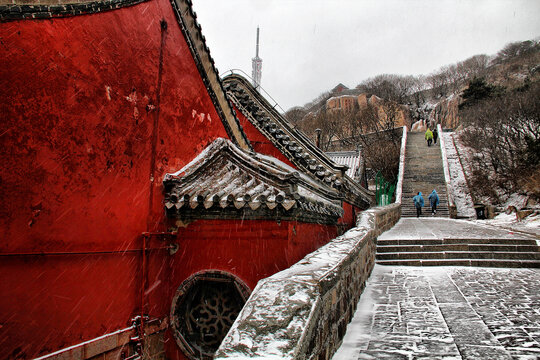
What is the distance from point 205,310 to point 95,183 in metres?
2.61

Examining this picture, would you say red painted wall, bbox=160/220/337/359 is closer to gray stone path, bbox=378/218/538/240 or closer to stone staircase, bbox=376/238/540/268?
stone staircase, bbox=376/238/540/268

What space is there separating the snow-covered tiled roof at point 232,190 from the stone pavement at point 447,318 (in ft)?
5.94

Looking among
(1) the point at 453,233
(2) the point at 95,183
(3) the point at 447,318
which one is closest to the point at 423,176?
(1) the point at 453,233

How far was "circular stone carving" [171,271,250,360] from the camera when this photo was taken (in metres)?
5.10

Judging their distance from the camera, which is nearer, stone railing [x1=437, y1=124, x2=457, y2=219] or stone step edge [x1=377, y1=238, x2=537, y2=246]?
stone step edge [x1=377, y1=238, x2=537, y2=246]

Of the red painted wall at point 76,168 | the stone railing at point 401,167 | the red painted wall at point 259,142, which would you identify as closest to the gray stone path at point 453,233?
the red painted wall at point 259,142

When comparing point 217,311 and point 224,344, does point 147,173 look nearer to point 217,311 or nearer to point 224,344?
point 217,311

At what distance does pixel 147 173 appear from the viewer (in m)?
4.95

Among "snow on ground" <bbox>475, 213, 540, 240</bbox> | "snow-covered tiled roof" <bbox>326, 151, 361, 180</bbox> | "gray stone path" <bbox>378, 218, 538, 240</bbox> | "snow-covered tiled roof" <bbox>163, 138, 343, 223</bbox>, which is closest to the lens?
"snow-covered tiled roof" <bbox>163, 138, 343, 223</bbox>

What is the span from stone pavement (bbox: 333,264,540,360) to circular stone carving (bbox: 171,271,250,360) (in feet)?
6.41

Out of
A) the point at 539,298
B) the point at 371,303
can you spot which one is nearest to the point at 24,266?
the point at 371,303

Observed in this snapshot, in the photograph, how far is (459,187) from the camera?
21812mm

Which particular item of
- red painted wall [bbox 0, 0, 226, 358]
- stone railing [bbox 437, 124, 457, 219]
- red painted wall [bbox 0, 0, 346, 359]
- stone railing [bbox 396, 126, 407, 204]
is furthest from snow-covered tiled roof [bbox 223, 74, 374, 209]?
stone railing [bbox 437, 124, 457, 219]

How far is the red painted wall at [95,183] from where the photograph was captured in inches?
134
